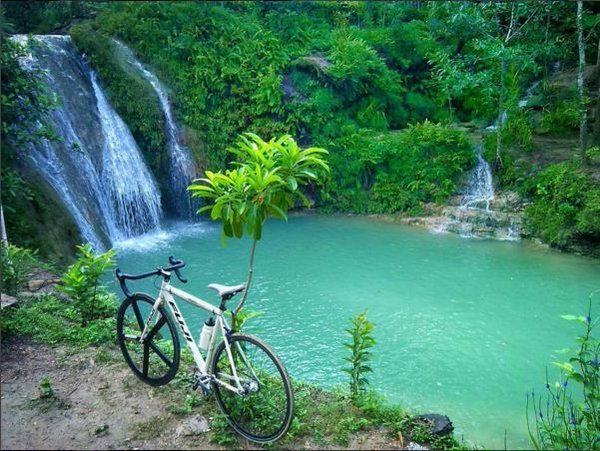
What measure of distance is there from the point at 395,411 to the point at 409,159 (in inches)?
365

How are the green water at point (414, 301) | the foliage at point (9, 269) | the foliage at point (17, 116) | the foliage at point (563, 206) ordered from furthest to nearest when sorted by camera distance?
the foliage at point (563, 206), the foliage at point (17, 116), the green water at point (414, 301), the foliage at point (9, 269)

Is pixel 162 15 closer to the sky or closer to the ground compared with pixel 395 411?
closer to the sky

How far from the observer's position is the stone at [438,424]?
12.0ft

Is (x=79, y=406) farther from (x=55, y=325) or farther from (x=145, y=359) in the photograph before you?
(x=55, y=325)

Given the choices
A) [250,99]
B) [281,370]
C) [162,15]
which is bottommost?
[281,370]

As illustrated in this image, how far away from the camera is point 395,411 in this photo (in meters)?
3.87

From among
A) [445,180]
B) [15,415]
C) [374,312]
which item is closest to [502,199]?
[445,180]

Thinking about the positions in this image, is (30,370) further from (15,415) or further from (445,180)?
(445,180)

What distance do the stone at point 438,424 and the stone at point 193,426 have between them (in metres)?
1.53

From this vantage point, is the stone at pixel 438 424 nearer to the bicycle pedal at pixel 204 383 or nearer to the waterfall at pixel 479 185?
the bicycle pedal at pixel 204 383

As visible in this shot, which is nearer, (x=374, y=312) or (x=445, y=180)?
(x=374, y=312)

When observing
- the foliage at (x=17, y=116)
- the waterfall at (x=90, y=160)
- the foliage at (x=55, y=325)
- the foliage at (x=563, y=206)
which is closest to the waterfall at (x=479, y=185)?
the foliage at (x=563, y=206)

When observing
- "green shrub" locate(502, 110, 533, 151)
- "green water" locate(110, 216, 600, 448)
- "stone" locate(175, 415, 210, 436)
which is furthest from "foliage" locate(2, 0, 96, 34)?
"stone" locate(175, 415, 210, 436)

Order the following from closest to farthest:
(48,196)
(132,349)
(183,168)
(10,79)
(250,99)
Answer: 1. (132,349)
2. (10,79)
3. (48,196)
4. (183,168)
5. (250,99)
